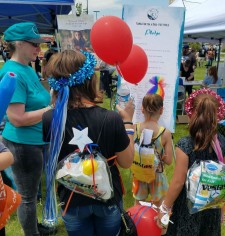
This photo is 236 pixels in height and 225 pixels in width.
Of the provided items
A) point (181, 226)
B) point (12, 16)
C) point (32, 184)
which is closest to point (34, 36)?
point (32, 184)

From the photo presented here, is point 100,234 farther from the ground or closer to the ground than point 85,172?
closer to the ground

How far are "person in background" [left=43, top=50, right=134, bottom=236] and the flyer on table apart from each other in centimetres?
178

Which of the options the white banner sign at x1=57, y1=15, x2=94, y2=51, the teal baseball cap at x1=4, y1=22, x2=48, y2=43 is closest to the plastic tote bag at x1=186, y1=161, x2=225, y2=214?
the teal baseball cap at x1=4, y1=22, x2=48, y2=43

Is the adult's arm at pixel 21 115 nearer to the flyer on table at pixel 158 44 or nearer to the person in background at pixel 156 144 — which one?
the person in background at pixel 156 144

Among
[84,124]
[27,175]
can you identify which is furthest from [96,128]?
[27,175]

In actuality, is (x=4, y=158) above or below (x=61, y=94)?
below

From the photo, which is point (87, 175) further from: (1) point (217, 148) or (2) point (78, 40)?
(2) point (78, 40)

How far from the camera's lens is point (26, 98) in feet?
6.44

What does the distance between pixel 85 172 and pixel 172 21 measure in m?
2.29

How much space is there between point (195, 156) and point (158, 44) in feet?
5.97

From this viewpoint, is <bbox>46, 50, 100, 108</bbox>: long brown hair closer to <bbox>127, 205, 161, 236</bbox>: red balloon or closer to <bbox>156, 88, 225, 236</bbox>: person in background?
<bbox>156, 88, 225, 236</bbox>: person in background

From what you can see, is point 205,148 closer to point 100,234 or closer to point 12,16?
point 100,234

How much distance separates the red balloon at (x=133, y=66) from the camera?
260 cm

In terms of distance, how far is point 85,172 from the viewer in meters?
1.38
